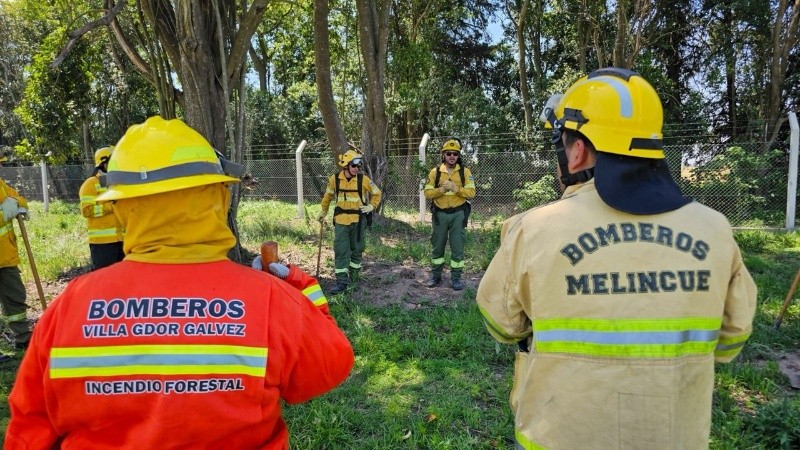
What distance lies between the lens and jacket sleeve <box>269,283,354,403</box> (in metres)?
1.34

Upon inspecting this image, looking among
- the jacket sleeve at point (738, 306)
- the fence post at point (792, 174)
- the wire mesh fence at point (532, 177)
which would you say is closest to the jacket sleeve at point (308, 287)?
the jacket sleeve at point (738, 306)

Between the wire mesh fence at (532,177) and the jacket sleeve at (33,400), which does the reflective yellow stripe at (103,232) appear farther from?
the jacket sleeve at (33,400)

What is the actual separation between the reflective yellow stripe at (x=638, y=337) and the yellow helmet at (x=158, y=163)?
1033mm

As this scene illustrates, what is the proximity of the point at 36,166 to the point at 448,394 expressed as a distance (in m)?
19.1

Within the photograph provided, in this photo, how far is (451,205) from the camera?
6.68 m

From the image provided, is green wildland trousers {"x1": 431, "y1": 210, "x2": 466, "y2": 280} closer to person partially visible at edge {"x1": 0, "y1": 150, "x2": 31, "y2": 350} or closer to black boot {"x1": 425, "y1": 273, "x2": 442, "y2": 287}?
black boot {"x1": 425, "y1": 273, "x2": 442, "y2": 287}

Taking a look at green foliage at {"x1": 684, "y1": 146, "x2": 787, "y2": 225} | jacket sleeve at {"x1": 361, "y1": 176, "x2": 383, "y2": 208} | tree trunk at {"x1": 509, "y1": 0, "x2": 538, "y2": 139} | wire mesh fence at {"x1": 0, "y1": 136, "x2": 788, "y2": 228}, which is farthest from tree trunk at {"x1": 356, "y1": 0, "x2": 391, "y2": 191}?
tree trunk at {"x1": 509, "y1": 0, "x2": 538, "y2": 139}

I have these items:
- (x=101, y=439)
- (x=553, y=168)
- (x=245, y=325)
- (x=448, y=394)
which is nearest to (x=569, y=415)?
(x=245, y=325)

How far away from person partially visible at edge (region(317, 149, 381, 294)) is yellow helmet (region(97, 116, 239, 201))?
512 centimetres

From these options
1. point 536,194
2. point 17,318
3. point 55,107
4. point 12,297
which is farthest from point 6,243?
point 55,107

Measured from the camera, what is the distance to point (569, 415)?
1.36 m

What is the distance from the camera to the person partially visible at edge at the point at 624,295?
4.29 ft

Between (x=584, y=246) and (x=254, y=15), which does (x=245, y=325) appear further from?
(x=254, y=15)

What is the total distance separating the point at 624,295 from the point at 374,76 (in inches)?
358
